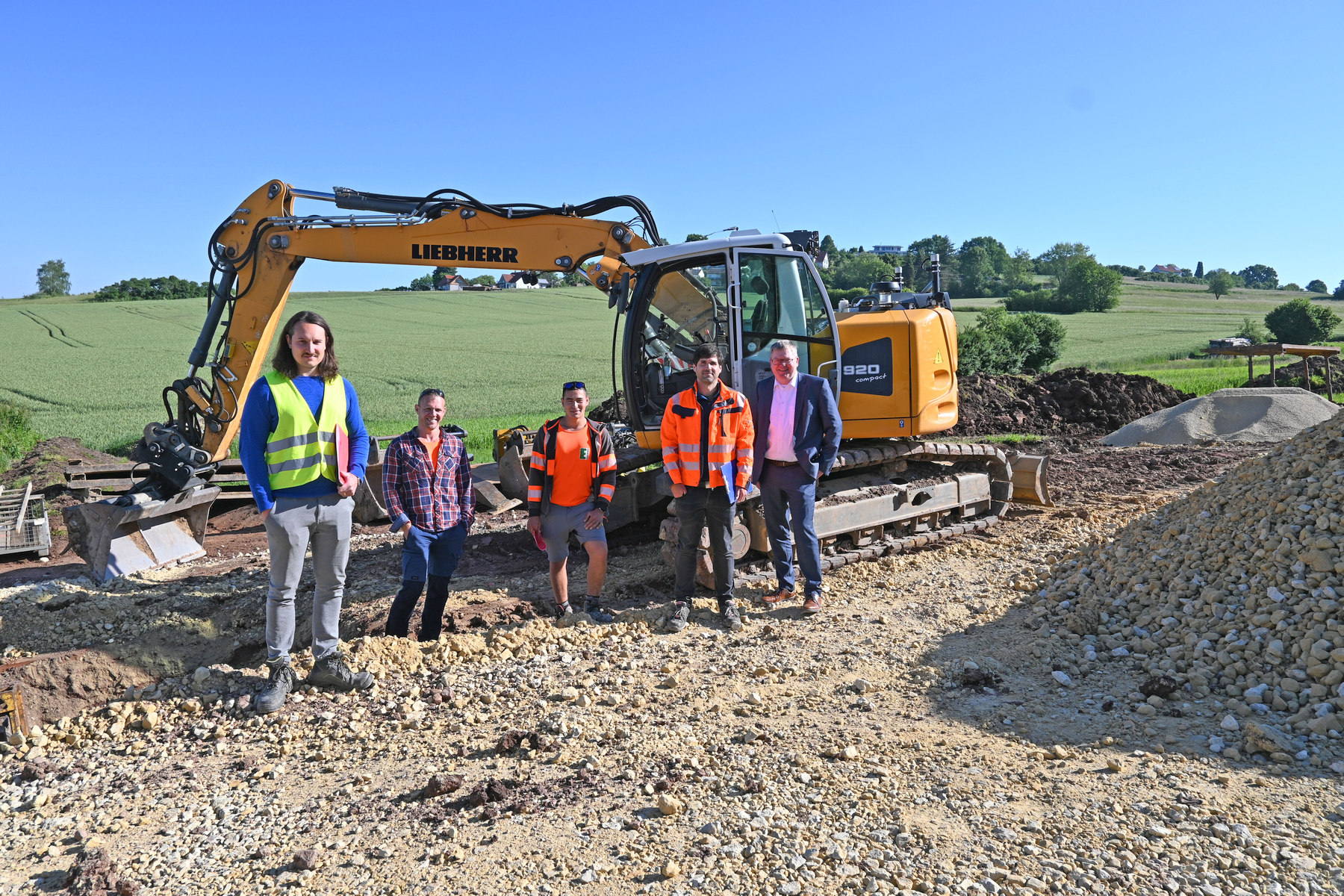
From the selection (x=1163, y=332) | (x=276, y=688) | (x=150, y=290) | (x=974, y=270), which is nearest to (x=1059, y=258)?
(x=974, y=270)

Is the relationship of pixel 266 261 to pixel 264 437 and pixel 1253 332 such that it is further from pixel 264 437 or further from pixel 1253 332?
pixel 1253 332

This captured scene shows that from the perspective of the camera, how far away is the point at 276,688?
495cm

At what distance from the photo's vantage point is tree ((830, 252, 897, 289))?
62.4 meters

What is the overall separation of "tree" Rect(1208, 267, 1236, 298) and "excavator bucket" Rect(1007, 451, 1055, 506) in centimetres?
6628

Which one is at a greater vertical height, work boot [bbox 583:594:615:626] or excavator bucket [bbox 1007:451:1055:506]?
excavator bucket [bbox 1007:451:1055:506]

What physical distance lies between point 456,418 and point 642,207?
13070mm

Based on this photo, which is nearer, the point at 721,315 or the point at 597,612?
the point at 597,612

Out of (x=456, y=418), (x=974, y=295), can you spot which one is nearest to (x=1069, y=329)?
(x=974, y=295)

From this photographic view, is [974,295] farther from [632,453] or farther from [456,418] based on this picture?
[632,453]

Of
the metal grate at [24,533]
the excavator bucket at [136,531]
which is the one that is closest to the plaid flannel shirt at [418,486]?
the excavator bucket at [136,531]

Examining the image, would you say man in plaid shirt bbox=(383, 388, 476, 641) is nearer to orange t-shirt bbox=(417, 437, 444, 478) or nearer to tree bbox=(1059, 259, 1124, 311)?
orange t-shirt bbox=(417, 437, 444, 478)

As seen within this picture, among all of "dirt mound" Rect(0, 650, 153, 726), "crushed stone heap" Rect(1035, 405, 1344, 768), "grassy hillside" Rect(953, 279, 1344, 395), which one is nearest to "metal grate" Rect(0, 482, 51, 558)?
"dirt mound" Rect(0, 650, 153, 726)

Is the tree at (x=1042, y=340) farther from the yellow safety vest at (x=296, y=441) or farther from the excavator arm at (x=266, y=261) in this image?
the yellow safety vest at (x=296, y=441)

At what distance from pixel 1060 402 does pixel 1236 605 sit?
49.4 feet
